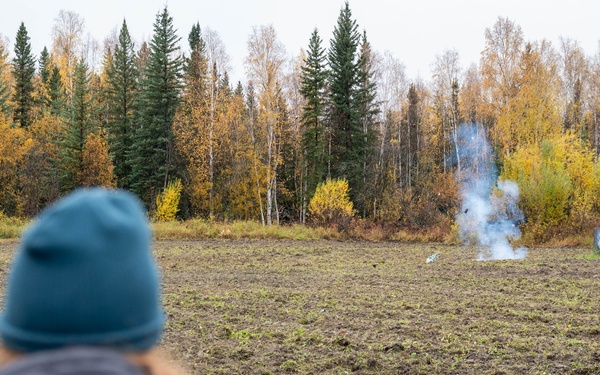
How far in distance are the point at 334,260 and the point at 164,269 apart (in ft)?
16.6

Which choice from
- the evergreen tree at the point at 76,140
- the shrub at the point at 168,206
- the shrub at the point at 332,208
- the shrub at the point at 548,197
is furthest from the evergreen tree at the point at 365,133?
the evergreen tree at the point at 76,140

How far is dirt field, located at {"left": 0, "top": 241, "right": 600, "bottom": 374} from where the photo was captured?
5.95 metres

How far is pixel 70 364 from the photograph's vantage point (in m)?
0.96

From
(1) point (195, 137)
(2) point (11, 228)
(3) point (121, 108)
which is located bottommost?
(2) point (11, 228)

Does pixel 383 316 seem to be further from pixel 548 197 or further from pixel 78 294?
pixel 548 197

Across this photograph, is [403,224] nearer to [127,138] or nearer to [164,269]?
A: [164,269]

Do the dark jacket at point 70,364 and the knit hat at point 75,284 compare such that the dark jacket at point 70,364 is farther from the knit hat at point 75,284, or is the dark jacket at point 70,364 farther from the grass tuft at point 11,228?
the grass tuft at point 11,228

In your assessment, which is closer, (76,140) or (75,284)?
(75,284)

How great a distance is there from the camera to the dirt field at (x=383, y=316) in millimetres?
5945

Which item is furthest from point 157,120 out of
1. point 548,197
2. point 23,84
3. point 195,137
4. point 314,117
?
point 548,197

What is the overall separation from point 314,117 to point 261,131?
3.68 m

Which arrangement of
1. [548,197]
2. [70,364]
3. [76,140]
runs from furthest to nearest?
[76,140], [548,197], [70,364]

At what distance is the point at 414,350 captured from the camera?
6.34 m

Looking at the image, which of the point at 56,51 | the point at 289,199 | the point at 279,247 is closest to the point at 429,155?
the point at 289,199
